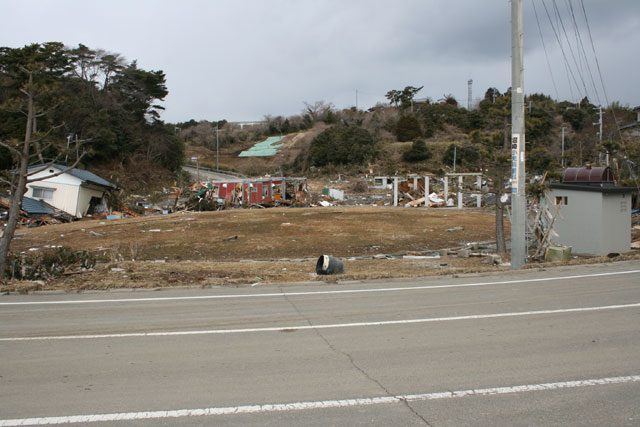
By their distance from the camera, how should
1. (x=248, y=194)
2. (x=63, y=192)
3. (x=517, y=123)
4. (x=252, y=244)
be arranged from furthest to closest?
1. (x=248, y=194)
2. (x=63, y=192)
3. (x=252, y=244)
4. (x=517, y=123)

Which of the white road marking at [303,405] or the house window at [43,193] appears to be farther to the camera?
the house window at [43,193]

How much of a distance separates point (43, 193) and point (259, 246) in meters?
27.1

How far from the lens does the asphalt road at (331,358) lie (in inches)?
160

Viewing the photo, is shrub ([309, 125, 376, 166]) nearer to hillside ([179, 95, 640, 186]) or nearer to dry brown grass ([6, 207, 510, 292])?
Result: hillside ([179, 95, 640, 186])

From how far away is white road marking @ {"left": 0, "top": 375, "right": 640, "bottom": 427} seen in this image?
3.98m

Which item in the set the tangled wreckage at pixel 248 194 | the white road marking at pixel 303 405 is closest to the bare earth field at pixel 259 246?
the white road marking at pixel 303 405

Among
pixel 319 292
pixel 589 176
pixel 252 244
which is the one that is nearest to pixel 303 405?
pixel 319 292

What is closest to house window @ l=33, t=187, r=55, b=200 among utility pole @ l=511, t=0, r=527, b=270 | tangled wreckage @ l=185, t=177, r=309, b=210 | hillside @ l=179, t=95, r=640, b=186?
tangled wreckage @ l=185, t=177, r=309, b=210

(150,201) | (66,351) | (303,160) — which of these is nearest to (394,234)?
(66,351)

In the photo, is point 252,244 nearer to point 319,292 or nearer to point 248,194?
point 319,292

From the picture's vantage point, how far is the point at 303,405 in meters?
4.16

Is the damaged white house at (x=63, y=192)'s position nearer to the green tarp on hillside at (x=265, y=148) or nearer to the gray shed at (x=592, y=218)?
the gray shed at (x=592, y=218)

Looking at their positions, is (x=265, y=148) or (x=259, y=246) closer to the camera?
(x=259, y=246)

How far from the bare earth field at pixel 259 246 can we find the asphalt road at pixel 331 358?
206 centimetres
